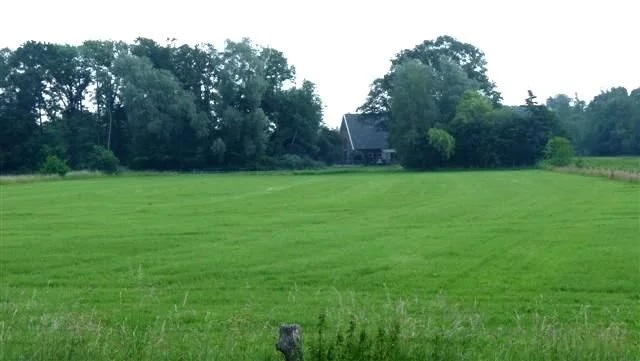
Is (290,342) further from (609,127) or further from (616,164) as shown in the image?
(609,127)

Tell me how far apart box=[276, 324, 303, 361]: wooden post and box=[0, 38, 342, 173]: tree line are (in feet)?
333

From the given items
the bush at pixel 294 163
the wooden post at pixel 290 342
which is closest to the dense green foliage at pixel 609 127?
the bush at pixel 294 163

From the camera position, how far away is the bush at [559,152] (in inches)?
3718

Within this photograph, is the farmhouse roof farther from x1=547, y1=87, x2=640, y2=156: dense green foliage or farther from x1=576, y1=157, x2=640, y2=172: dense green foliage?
x1=576, y1=157, x2=640, y2=172: dense green foliage

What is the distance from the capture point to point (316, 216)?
3666 centimetres

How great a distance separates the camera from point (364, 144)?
136 meters

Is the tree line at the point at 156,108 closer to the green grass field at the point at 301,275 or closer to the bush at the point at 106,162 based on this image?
the bush at the point at 106,162

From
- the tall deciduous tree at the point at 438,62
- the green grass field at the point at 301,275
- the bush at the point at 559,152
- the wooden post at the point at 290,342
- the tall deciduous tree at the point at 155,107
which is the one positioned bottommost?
the green grass field at the point at 301,275

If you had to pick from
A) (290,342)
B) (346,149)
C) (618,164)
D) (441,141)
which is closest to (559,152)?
(618,164)

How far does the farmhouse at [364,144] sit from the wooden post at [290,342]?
122923mm

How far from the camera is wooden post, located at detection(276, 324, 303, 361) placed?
7.45 meters

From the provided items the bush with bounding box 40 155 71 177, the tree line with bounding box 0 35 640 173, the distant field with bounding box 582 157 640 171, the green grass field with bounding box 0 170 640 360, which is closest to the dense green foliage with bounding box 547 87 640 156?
the tree line with bounding box 0 35 640 173

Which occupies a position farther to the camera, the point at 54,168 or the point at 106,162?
the point at 106,162

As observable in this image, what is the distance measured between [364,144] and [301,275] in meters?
117
